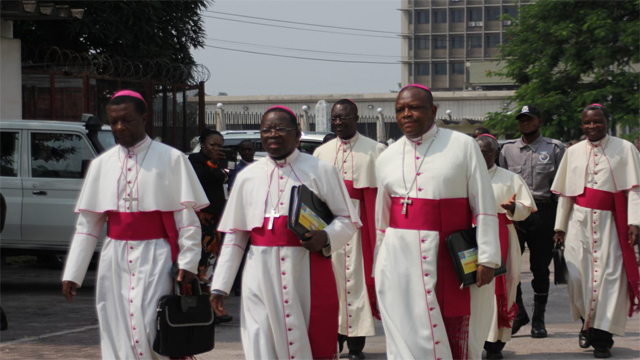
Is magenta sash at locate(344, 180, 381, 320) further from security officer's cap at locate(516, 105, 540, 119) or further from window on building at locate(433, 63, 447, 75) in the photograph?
window on building at locate(433, 63, 447, 75)

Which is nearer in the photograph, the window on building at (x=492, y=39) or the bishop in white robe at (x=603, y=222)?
the bishop in white robe at (x=603, y=222)

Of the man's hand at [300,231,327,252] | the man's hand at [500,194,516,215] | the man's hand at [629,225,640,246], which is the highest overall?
the man's hand at [500,194,516,215]

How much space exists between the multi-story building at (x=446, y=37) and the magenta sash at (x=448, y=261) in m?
128

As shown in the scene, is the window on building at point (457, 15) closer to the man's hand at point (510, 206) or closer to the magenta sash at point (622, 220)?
the magenta sash at point (622, 220)

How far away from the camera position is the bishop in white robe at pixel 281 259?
5.78 metres

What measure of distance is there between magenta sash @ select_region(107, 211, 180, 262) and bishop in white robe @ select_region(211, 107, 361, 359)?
0.38 m

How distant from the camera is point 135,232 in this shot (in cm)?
619

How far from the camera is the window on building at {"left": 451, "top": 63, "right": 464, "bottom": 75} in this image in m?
134

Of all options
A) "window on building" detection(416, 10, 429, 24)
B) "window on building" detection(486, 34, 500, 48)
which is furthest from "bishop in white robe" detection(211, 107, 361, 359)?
"window on building" detection(416, 10, 429, 24)

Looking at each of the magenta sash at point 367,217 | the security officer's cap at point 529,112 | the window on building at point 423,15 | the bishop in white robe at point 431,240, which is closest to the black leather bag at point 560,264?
the security officer's cap at point 529,112

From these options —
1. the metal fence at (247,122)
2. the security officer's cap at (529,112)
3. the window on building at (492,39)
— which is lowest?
the security officer's cap at (529,112)

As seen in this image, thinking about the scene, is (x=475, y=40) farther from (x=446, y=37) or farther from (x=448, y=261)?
(x=448, y=261)

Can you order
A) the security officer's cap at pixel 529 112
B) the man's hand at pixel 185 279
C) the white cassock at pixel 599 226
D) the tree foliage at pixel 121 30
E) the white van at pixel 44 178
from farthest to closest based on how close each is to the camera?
the tree foliage at pixel 121 30, the white van at pixel 44 178, the security officer's cap at pixel 529 112, the white cassock at pixel 599 226, the man's hand at pixel 185 279

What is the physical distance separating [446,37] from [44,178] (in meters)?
126
